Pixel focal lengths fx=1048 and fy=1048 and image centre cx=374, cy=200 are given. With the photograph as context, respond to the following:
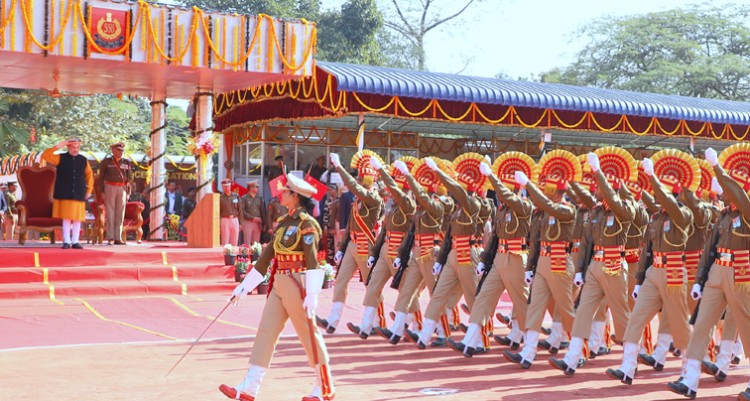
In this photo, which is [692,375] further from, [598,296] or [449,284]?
[449,284]

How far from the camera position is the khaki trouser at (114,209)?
60.2ft

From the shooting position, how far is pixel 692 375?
336 inches

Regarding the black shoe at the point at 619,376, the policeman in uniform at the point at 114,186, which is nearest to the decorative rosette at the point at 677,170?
the black shoe at the point at 619,376

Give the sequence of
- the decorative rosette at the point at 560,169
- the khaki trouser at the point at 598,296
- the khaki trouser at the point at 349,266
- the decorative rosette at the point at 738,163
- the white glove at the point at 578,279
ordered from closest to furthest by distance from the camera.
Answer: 1. the decorative rosette at the point at 738,163
2. the khaki trouser at the point at 598,296
3. the white glove at the point at 578,279
4. the decorative rosette at the point at 560,169
5. the khaki trouser at the point at 349,266

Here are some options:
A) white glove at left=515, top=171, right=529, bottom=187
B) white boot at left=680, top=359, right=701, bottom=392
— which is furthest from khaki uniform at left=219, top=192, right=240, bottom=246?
white boot at left=680, top=359, right=701, bottom=392

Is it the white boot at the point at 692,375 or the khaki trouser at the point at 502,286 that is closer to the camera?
the white boot at the point at 692,375

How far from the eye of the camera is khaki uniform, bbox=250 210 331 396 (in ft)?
25.7

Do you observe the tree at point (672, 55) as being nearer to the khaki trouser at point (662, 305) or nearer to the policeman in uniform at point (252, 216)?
the policeman in uniform at point (252, 216)

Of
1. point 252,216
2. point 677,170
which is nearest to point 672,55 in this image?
point 252,216

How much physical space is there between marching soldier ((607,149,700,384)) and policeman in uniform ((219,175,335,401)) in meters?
2.80

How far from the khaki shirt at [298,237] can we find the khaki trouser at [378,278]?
4.18 meters

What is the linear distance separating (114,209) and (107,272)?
317cm

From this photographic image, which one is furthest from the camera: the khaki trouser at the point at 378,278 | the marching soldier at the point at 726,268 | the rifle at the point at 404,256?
the khaki trouser at the point at 378,278

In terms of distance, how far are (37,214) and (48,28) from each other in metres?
3.04
